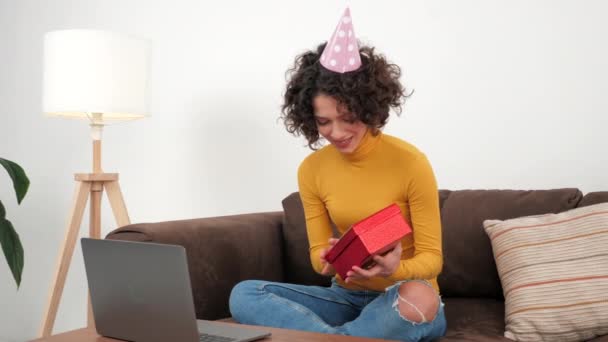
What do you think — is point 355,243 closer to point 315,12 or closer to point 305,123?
point 305,123

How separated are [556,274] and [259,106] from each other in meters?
1.47

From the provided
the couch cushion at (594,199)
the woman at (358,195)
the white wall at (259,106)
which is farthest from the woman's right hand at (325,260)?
the white wall at (259,106)

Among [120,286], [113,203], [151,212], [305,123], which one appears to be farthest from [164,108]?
[120,286]

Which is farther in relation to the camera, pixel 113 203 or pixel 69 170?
pixel 69 170

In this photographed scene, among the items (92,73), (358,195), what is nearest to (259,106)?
(92,73)

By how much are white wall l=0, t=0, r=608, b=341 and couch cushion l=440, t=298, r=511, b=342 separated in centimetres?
51

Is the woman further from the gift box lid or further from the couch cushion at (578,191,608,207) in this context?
the couch cushion at (578,191,608,207)

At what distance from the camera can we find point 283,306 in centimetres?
180

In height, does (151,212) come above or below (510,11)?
below

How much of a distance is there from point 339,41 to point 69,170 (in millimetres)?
2102

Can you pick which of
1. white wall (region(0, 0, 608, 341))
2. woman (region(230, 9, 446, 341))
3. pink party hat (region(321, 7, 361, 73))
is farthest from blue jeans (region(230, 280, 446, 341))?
white wall (region(0, 0, 608, 341))

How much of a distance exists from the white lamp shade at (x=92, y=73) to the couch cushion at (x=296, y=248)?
2.14 feet

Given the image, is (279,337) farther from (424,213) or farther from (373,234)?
(424,213)

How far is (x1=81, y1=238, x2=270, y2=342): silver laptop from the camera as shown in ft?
4.25
